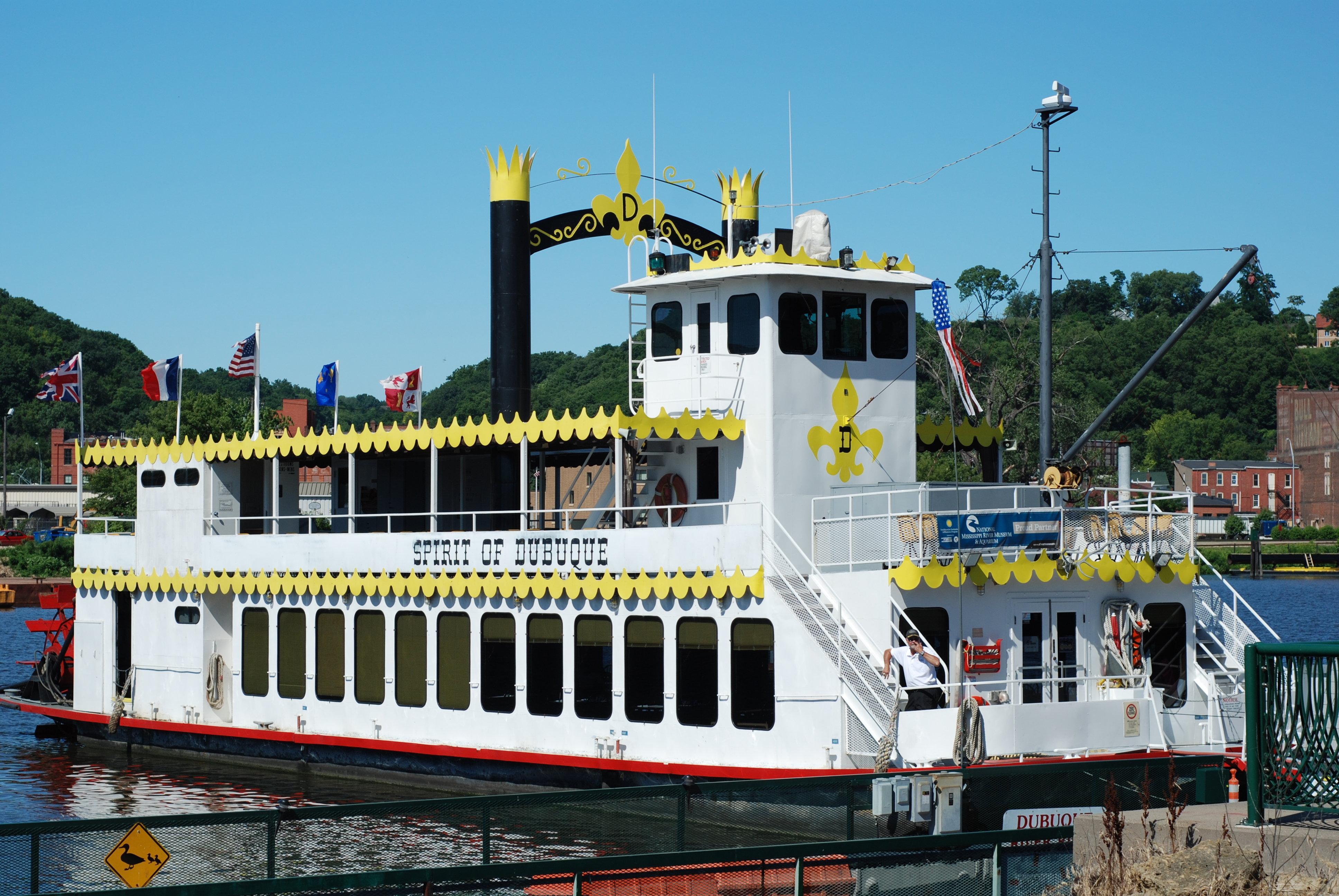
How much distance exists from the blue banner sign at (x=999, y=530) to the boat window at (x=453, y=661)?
7777mm

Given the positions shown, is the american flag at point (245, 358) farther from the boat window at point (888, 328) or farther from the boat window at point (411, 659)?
the boat window at point (888, 328)

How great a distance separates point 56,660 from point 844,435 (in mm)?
17888

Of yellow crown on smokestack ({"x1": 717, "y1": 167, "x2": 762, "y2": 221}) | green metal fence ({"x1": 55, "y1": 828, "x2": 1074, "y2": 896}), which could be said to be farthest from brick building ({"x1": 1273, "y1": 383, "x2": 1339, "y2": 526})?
green metal fence ({"x1": 55, "y1": 828, "x2": 1074, "y2": 896})

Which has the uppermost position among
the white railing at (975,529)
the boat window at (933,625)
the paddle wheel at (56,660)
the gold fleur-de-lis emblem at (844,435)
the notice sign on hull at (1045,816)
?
the gold fleur-de-lis emblem at (844,435)

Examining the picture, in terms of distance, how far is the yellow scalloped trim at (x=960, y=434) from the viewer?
23.4 meters

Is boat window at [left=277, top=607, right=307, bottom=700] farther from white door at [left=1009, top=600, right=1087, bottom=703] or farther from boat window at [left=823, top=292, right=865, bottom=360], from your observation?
white door at [left=1009, top=600, right=1087, bottom=703]

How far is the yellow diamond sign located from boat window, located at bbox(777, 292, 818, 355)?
12951 millimetres

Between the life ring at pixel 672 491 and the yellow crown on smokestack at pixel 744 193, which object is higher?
the yellow crown on smokestack at pixel 744 193

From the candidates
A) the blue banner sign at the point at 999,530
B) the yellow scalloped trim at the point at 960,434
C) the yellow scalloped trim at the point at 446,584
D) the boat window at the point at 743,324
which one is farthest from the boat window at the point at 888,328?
the yellow scalloped trim at the point at 446,584

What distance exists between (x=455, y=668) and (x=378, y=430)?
3874mm

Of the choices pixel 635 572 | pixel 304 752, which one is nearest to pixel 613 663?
pixel 635 572

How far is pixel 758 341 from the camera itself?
21.5 meters

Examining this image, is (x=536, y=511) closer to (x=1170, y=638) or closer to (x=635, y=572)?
(x=635, y=572)

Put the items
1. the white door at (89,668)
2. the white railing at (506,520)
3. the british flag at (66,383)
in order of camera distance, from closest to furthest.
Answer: the white railing at (506,520) < the white door at (89,668) < the british flag at (66,383)
